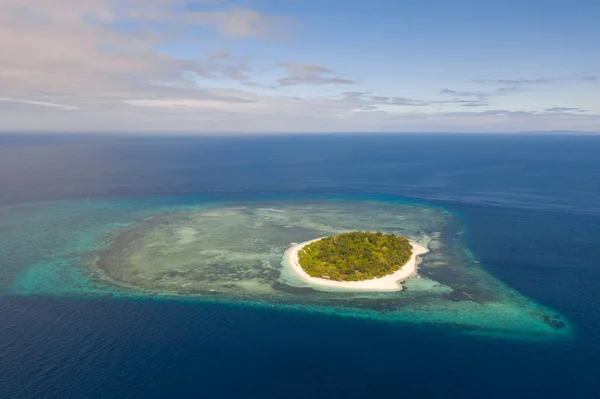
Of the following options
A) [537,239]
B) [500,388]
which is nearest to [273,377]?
[500,388]

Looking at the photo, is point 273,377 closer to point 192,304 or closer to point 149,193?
point 192,304

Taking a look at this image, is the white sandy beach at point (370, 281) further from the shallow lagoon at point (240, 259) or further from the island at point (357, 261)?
the shallow lagoon at point (240, 259)

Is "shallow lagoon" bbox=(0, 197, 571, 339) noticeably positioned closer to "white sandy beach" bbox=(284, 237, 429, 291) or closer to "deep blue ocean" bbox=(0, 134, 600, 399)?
"white sandy beach" bbox=(284, 237, 429, 291)

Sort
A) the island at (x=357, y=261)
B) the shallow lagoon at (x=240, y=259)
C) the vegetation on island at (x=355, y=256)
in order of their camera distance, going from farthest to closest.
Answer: the vegetation on island at (x=355, y=256)
the island at (x=357, y=261)
the shallow lagoon at (x=240, y=259)

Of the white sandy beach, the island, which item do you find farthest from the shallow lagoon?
the island

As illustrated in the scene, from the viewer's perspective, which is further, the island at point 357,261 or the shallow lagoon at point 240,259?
the island at point 357,261

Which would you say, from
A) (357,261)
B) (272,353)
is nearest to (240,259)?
(357,261)

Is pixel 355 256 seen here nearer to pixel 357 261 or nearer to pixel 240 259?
pixel 357 261

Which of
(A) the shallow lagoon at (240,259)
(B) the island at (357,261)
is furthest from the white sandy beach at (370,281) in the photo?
(A) the shallow lagoon at (240,259)
